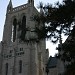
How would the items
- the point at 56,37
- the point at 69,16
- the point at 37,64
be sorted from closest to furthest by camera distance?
the point at 69,16
the point at 56,37
the point at 37,64

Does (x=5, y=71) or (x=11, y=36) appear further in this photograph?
(x=11, y=36)

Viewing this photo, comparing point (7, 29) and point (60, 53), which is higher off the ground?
point (7, 29)

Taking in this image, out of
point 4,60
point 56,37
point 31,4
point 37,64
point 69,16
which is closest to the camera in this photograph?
point 69,16

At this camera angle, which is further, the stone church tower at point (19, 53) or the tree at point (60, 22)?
the stone church tower at point (19, 53)

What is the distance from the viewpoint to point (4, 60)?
145 feet

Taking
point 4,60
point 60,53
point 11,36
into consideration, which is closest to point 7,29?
point 11,36

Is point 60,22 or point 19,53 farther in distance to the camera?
point 19,53

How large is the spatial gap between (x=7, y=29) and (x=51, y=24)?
119 ft

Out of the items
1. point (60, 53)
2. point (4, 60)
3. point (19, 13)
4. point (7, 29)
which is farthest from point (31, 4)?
point (60, 53)

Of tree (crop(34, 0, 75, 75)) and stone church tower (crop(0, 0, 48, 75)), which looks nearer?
tree (crop(34, 0, 75, 75))

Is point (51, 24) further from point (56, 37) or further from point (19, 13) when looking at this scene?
point (19, 13)

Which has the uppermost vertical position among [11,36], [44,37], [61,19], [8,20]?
[8,20]

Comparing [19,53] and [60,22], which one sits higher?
[19,53]

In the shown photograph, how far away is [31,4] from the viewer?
47.1m
